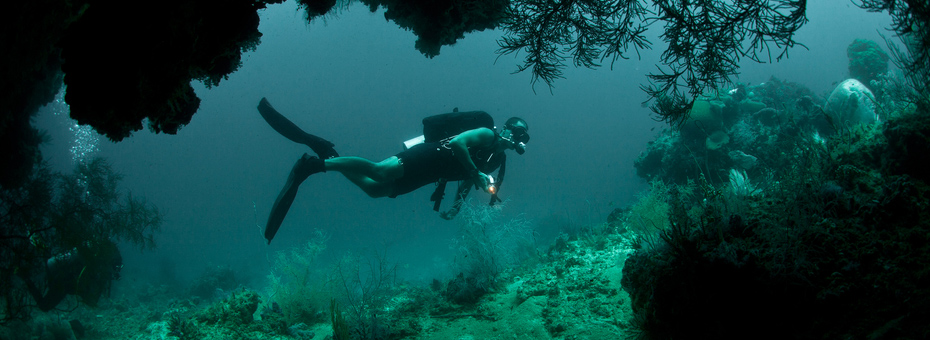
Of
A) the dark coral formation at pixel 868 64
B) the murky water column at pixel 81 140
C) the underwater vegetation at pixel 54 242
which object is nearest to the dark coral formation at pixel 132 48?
the underwater vegetation at pixel 54 242

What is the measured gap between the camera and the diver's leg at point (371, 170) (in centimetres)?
661

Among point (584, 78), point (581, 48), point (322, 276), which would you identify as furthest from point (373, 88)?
point (581, 48)

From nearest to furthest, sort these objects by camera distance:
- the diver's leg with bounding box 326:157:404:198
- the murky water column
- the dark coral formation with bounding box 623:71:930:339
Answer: the dark coral formation with bounding box 623:71:930:339 → the diver's leg with bounding box 326:157:404:198 → the murky water column

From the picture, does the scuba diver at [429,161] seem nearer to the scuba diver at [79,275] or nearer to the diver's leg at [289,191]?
the diver's leg at [289,191]

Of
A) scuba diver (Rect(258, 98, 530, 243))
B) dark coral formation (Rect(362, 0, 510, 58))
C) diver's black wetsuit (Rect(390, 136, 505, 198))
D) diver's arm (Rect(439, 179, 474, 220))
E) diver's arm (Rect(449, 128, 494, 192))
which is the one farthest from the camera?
diver's arm (Rect(439, 179, 474, 220))

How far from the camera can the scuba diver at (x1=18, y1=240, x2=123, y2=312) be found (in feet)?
26.3

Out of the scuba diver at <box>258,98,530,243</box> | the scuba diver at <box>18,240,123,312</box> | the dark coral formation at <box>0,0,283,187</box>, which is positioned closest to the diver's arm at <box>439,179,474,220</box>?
the scuba diver at <box>258,98,530,243</box>

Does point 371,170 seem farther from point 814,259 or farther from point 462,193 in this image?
point 814,259

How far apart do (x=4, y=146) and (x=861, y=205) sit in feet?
37.4

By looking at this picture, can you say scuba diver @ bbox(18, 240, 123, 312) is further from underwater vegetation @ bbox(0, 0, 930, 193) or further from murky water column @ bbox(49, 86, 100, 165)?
murky water column @ bbox(49, 86, 100, 165)

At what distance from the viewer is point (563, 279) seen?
19.6 feet

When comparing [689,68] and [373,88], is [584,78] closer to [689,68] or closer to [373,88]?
[373,88]

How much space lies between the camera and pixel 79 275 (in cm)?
859

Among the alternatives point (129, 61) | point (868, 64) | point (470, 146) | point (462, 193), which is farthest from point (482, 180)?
point (868, 64)
